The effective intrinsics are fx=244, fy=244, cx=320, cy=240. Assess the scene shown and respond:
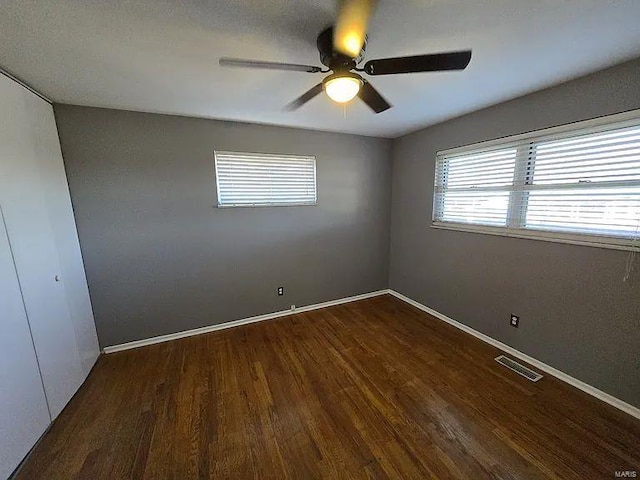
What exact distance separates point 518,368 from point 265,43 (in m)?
3.15

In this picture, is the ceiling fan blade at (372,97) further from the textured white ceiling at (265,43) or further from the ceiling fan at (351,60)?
the textured white ceiling at (265,43)

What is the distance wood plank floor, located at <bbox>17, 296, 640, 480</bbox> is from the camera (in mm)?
1400

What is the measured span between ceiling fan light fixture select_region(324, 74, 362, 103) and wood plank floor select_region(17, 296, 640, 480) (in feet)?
6.85

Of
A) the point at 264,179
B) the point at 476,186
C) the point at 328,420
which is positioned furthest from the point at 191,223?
the point at 476,186

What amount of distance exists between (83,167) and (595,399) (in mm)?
4609

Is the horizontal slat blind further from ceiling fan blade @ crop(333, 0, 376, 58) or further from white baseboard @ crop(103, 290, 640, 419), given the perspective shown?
ceiling fan blade @ crop(333, 0, 376, 58)

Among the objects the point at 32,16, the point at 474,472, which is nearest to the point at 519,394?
the point at 474,472

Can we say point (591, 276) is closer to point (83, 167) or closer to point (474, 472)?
point (474, 472)

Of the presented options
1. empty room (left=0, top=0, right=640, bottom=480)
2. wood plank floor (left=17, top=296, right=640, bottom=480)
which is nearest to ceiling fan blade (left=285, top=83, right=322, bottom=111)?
empty room (left=0, top=0, right=640, bottom=480)

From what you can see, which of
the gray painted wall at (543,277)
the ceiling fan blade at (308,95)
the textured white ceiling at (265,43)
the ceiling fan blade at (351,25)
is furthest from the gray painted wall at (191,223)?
the ceiling fan blade at (351,25)

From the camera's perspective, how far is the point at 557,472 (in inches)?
53.1

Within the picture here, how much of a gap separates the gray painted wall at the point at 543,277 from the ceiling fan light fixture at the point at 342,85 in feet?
5.91

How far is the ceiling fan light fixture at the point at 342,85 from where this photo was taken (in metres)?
1.29

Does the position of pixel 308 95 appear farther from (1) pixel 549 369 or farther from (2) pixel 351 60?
(1) pixel 549 369
